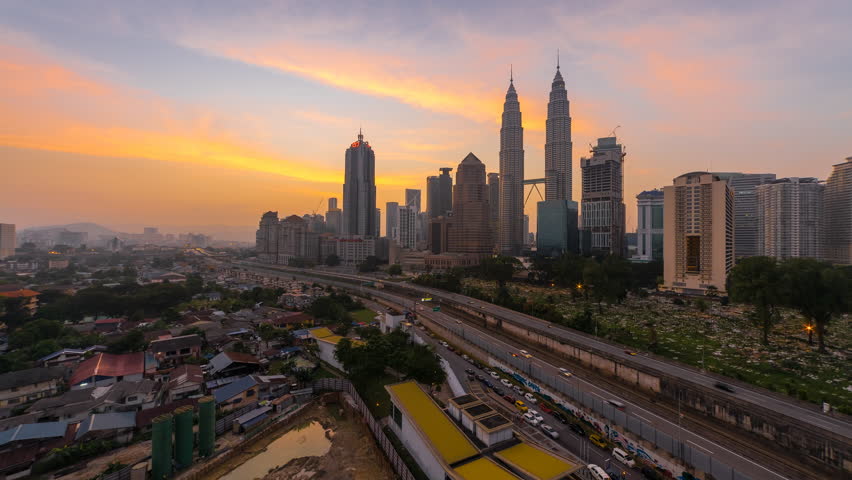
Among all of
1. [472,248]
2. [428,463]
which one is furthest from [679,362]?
[472,248]

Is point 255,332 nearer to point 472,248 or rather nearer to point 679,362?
point 679,362

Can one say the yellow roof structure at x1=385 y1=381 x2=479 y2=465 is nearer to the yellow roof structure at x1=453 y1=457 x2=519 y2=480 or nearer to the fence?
the yellow roof structure at x1=453 y1=457 x2=519 y2=480

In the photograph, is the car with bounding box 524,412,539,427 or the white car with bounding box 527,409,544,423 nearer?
the car with bounding box 524,412,539,427

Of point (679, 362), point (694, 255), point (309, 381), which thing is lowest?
point (309, 381)

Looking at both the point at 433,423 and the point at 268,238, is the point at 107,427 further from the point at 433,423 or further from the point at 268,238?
the point at 268,238

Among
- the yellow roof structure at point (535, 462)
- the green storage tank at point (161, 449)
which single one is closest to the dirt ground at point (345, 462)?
the green storage tank at point (161, 449)

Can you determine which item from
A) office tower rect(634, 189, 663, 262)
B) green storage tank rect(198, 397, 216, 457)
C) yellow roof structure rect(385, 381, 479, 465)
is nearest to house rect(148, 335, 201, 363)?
green storage tank rect(198, 397, 216, 457)
